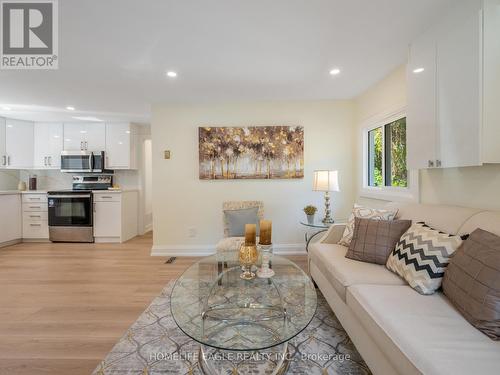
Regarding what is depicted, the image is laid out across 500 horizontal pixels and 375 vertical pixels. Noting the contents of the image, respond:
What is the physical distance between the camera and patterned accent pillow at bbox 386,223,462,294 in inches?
53.9

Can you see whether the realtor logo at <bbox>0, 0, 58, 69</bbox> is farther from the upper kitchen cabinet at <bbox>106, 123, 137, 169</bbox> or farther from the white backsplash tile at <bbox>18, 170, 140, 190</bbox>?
the white backsplash tile at <bbox>18, 170, 140, 190</bbox>

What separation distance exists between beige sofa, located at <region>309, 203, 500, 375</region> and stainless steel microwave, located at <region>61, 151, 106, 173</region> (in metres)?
4.63

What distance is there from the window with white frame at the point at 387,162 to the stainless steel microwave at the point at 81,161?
15.7ft

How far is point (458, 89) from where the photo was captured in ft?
5.25

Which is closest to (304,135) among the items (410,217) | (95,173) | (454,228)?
(410,217)

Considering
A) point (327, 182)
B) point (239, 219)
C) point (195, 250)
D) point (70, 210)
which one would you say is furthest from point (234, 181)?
point (70, 210)

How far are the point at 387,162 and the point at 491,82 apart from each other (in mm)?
1630

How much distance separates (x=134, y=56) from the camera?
2318mm

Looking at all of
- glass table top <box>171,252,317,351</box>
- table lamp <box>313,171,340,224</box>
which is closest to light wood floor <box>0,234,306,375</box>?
glass table top <box>171,252,317,351</box>

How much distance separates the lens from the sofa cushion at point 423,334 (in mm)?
863

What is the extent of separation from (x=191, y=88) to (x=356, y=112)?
245 centimetres

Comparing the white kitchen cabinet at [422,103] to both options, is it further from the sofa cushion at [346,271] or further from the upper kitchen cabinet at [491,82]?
the sofa cushion at [346,271]

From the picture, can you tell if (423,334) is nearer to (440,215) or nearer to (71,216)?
(440,215)

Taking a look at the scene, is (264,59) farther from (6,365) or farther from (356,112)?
(6,365)
